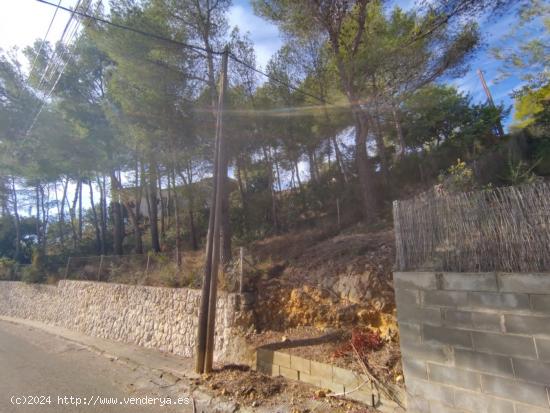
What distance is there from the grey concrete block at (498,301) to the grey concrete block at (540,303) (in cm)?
4

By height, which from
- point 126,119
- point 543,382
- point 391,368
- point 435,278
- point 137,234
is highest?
point 126,119

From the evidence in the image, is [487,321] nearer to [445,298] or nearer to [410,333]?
[445,298]

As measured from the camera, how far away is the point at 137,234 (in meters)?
15.1

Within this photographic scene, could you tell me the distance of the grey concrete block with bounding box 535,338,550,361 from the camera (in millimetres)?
2393

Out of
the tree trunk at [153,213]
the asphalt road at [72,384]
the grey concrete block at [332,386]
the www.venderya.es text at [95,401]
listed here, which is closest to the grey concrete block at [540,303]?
the grey concrete block at [332,386]

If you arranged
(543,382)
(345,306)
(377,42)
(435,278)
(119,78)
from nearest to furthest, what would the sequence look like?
1. (543,382)
2. (435,278)
3. (345,306)
4. (377,42)
5. (119,78)

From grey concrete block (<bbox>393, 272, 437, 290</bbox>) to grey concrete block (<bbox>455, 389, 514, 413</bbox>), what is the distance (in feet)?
3.17

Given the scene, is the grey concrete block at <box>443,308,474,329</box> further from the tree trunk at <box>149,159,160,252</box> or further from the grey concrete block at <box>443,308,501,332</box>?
the tree trunk at <box>149,159,160,252</box>

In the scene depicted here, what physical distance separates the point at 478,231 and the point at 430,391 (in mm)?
Answer: 1673

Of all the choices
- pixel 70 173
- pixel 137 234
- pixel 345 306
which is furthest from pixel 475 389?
pixel 70 173

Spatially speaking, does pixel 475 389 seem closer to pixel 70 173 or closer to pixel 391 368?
pixel 391 368

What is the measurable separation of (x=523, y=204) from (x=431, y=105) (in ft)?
37.7

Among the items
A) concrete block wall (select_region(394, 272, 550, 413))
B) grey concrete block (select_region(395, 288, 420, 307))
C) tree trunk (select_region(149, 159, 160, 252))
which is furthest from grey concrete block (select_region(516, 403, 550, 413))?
tree trunk (select_region(149, 159, 160, 252))

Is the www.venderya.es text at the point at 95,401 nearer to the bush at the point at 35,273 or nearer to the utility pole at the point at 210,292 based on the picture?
the utility pole at the point at 210,292
